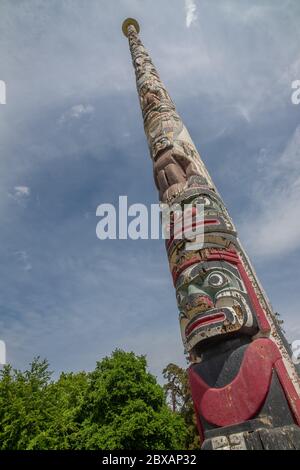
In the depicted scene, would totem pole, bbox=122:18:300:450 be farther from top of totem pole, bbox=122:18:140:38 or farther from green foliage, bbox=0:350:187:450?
top of totem pole, bbox=122:18:140:38

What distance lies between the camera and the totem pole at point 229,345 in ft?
11.7

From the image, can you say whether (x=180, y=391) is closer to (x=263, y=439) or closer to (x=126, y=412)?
(x=126, y=412)

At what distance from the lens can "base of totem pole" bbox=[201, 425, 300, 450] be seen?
10.6 feet

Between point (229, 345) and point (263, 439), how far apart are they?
47.0 inches

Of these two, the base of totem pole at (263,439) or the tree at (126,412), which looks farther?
the tree at (126,412)

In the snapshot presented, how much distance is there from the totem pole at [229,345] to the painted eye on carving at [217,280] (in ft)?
0.05

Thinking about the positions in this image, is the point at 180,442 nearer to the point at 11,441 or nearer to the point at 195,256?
the point at 11,441

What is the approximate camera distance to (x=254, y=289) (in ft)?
16.2

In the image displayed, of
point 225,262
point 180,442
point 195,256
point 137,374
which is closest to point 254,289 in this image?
point 225,262

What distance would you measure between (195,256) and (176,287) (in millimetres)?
629

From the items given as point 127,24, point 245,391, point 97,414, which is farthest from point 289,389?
point 127,24

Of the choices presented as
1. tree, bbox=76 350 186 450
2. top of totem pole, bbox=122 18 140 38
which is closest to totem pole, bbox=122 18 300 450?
tree, bbox=76 350 186 450

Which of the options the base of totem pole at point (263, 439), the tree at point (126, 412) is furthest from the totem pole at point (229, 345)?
the tree at point (126, 412)

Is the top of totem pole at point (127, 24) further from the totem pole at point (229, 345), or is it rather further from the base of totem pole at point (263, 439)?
the base of totem pole at point (263, 439)
